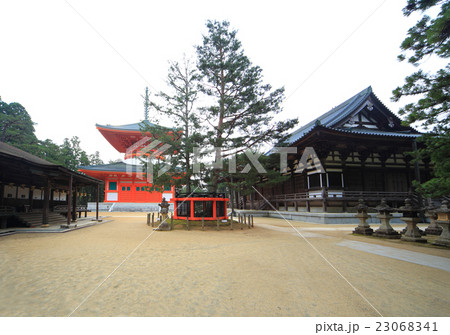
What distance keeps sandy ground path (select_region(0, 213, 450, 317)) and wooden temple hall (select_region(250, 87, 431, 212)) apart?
939 centimetres

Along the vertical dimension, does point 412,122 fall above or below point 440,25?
below

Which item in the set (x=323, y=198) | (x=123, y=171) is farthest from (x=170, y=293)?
(x=123, y=171)

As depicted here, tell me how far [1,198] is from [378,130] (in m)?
25.0

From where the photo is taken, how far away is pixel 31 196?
41.7 feet

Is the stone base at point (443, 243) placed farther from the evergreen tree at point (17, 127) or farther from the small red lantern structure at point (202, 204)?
the evergreen tree at point (17, 127)

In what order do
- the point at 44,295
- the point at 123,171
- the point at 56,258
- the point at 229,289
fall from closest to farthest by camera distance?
1. the point at 44,295
2. the point at 229,289
3. the point at 56,258
4. the point at 123,171

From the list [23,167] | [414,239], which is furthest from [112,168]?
[414,239]

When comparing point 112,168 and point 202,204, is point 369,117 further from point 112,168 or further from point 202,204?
point 112,168

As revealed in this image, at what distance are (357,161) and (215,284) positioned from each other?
16.4 metres

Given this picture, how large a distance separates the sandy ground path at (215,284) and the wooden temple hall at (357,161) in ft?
30.8

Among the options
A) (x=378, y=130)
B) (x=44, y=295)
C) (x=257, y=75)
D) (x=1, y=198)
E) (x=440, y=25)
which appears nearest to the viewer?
(x=44, y=295)

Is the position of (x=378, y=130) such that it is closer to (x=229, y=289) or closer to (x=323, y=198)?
(x=323, y=198)

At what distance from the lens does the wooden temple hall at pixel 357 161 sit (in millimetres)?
14812

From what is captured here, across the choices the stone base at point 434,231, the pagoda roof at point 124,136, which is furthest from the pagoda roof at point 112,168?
the stone base at point 434,231
